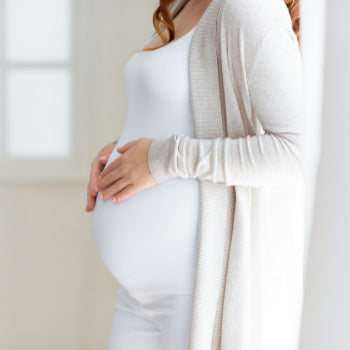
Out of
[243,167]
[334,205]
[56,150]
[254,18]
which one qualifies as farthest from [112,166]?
[56,150]

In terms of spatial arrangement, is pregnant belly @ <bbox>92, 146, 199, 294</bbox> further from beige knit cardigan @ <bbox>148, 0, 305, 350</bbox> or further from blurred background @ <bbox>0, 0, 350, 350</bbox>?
blurred background @ <bbox>0, 0, 350, 350</bbox>

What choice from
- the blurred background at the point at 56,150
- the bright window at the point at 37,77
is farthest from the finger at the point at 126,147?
the bright window at the point at 37,77

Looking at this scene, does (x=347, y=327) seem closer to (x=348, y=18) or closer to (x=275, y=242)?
(x=348, y=18)

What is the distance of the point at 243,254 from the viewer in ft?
2.46

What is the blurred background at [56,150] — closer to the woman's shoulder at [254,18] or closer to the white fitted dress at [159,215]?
the white fitted dress at [159,215]

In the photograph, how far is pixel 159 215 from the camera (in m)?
0.78

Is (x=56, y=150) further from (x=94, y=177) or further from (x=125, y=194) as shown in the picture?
(x=125, y=194)

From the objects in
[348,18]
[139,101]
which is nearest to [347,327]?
[348,18]

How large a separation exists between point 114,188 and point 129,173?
0.18ft

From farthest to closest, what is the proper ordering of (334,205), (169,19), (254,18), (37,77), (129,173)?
(37,77)
(169,19)
(129,173)
(254,18)
(334,205)

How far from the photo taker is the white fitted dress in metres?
0.77

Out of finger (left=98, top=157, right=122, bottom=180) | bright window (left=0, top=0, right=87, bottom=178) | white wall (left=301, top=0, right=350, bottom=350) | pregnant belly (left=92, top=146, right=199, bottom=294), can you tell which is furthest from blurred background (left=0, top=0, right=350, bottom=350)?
white wall (left=301, top=0, right=350, bottom=350)

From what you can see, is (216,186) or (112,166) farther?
(112,166)

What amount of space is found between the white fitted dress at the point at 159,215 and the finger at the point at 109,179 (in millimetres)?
44
